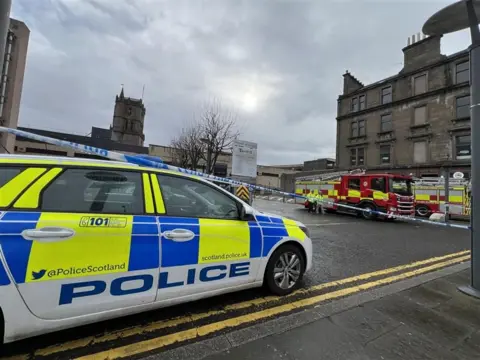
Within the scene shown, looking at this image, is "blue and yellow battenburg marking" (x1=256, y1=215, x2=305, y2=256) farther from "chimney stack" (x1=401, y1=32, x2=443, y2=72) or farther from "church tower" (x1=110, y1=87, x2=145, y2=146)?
"church tower" (x1=110, y1=87, x2=145, y2=146)

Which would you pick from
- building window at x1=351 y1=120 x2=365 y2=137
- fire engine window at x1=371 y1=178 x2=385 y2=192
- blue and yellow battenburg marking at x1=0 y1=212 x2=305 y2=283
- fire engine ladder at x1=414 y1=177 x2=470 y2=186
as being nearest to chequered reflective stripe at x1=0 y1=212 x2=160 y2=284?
blue and yellow battenburg marking at x1=0 y1=212 x2=305 y2=283

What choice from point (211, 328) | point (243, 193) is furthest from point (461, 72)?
point (211, 328)

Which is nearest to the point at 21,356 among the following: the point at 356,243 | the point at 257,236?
the point at 257,236

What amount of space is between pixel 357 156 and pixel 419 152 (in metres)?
6.13

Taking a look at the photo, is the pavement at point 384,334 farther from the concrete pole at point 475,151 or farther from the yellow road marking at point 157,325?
the yellow road marking at point 157,325

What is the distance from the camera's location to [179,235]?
260cm

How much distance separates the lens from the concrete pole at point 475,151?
3655 millimetres

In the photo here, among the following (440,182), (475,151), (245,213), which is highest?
(440,182)

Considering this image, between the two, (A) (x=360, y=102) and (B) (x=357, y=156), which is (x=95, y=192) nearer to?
(B) (x=357, y=156)

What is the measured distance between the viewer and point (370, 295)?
3.62m

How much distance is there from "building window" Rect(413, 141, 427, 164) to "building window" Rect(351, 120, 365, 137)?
5.75 meters

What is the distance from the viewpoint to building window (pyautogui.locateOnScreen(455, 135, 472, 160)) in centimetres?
2127

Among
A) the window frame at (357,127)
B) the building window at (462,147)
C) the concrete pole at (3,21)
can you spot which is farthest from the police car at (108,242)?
the window frame at (357,127)

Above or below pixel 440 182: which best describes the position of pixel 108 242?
below
